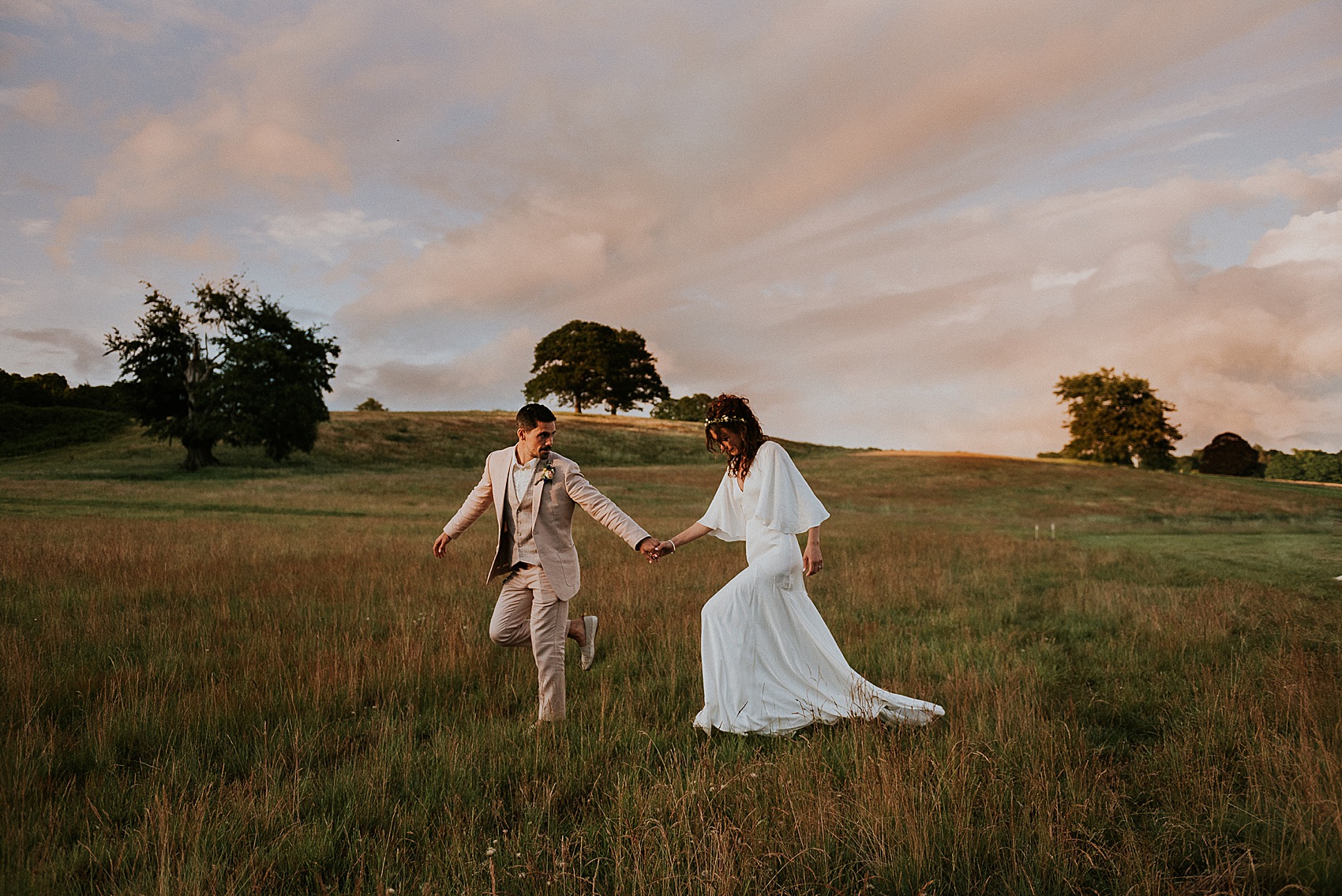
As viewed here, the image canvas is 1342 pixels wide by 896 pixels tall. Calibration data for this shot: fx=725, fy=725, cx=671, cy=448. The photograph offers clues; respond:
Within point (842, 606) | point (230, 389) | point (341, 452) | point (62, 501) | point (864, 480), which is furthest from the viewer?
point (341, 452)

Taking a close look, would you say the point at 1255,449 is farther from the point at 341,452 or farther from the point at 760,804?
the point at 760,804

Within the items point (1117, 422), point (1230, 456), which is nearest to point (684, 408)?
point (1117, 422)

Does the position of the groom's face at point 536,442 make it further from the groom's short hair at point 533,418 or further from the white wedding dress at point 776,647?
the white wedding dress at point 776,647

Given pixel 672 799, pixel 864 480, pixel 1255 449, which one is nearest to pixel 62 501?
pixel 672 799

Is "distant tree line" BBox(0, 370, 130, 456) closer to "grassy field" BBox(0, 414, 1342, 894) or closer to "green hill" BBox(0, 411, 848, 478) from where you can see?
"green hill" BBox(0, 411, 848, 478)

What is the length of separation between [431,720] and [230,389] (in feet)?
154

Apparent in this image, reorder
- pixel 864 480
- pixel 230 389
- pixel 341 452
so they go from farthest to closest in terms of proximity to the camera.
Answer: pixel 341 452
pixel 864 480
pixel 230 389

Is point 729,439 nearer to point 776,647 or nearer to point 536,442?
point 536,442

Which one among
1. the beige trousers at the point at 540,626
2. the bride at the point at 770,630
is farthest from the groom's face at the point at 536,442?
the bride at the point at 770,630

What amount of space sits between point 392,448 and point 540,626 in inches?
2083

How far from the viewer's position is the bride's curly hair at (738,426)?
620 cm

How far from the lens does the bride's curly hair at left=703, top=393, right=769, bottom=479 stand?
6.20 meters

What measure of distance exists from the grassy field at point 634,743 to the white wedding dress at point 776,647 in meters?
0.28

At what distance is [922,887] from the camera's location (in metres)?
3.32
